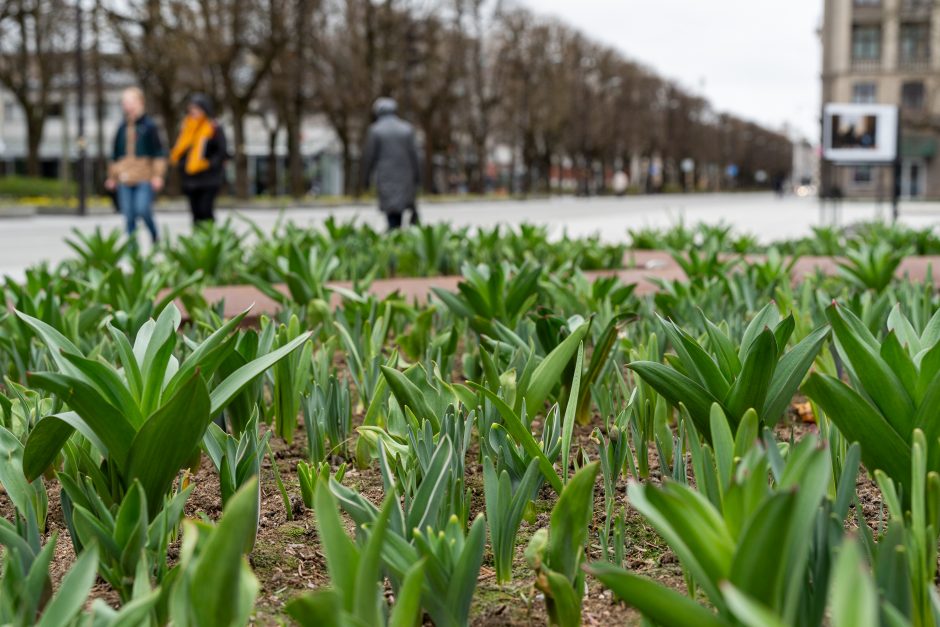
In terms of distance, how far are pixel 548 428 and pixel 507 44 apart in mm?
62761

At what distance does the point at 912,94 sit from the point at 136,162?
6356 centimetres

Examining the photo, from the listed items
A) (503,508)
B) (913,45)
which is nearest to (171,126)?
(913,45)

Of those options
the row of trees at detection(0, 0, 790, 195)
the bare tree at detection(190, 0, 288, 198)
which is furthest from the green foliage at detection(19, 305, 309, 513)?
the bare tree at detection(190, 0, 288, 198)

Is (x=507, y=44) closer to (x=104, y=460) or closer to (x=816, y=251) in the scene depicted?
(x=816, y=251)

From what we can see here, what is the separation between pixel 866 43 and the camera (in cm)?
6838

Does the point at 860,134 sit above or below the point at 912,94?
below

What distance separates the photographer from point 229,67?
38531mm

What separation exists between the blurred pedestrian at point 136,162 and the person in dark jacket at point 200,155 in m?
0.27

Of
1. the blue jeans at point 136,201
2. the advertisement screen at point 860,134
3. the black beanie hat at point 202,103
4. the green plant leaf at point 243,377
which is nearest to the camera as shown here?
the green plant leaf at point 243,377

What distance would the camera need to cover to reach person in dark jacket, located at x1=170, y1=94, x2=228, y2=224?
11797 millimetres

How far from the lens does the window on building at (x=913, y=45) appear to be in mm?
65250

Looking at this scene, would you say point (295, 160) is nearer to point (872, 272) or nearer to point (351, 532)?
point (872, 272)

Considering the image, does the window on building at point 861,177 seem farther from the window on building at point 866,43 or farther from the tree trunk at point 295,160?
the tree trunk at point 295,160

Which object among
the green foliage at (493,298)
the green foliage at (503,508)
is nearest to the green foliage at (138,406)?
the green foliage at (503,508)
